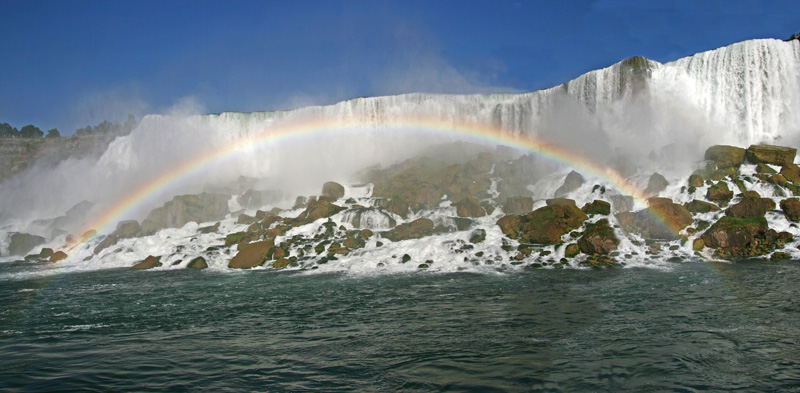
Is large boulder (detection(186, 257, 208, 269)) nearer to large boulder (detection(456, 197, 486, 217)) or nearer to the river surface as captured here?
the river surface

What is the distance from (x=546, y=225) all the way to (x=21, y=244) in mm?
38671

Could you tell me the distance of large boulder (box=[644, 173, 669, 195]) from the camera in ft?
88.8

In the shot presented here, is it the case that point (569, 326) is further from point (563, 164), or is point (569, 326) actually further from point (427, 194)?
point (563, 164)

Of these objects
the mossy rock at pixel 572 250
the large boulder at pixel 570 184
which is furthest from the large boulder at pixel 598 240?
the large boulder at pixel 570 184

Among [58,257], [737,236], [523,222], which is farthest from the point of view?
[58,257]

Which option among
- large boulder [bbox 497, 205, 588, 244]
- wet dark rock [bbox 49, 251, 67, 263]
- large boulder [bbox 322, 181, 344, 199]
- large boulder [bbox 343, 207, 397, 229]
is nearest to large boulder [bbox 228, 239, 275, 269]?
large boulder [bbox 343, 207, 397, 229]

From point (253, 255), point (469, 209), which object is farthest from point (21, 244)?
point (469, 209)

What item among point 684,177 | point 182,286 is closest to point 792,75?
point 684,177

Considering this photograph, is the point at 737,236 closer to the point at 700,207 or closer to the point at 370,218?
the point at 700,207

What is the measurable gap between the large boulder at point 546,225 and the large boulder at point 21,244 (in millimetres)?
36200

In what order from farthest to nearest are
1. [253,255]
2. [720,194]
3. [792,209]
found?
Answer: 1. [253,255]
2. [720,194]
3. [792,209]

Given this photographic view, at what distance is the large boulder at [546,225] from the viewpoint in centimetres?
2217

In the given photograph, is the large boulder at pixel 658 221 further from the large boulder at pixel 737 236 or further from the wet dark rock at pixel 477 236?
the wet dark rock at pixel 477 236

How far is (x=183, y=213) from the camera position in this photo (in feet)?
122
